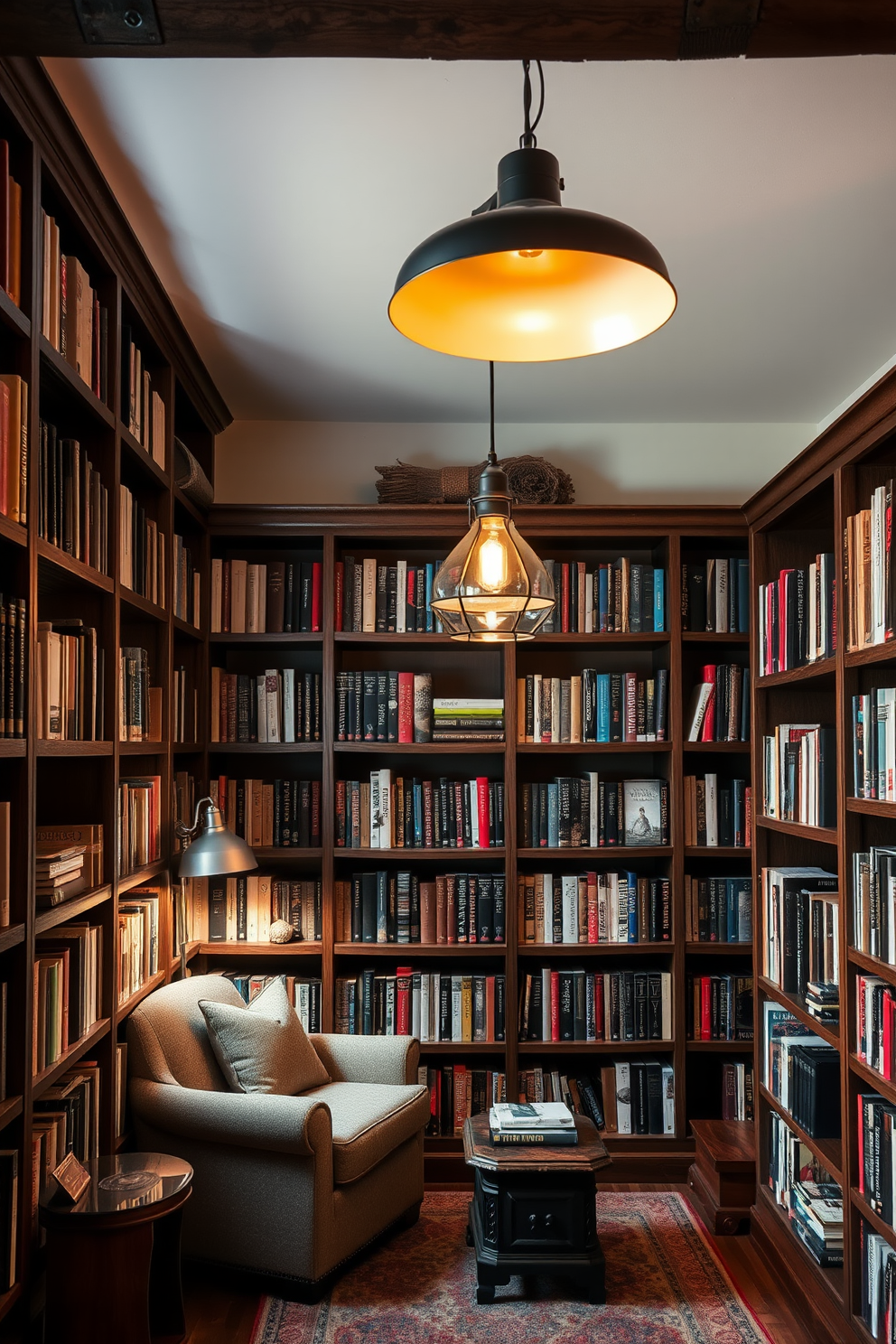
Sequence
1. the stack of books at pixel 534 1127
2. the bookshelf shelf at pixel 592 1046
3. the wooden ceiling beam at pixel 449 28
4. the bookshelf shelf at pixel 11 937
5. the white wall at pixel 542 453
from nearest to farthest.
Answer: the wooden ceiling beam at pixel 449 28 < the bookshelf shelf at pixel 11 937 < the stack of books at pixel 534 1127 < the bookshelf shelf at pixel 592 1046 < the white wall at pixel 542 453

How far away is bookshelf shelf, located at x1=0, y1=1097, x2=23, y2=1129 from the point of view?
197 centimetres

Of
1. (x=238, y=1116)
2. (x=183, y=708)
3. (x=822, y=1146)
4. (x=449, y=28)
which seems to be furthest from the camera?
(x=183, y=708)

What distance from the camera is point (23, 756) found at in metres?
2.08

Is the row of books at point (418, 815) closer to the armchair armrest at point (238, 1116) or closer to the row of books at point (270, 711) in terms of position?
the row of books at point (270, 711)

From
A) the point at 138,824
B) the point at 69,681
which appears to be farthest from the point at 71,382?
the point at 138,824

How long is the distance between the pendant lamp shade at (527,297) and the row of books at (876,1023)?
170 centimetres

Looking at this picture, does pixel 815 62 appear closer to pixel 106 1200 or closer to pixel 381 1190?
pixel 106 1200

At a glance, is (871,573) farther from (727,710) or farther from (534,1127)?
(534,1127)

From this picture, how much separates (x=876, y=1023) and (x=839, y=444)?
53.5 inches

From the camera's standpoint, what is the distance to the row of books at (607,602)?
409cm

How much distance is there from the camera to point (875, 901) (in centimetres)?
241

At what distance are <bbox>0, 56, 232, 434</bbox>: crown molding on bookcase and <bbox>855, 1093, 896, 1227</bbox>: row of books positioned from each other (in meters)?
2.60

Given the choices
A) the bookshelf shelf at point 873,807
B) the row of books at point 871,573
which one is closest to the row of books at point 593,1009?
the bookshelf shelf at point 873,807

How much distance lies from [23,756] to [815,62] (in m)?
2.01
